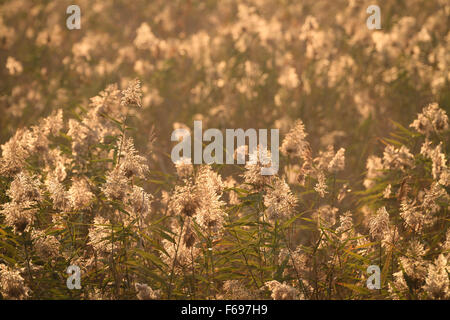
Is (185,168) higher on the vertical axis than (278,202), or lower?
higher

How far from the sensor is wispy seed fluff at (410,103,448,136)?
3.21 m

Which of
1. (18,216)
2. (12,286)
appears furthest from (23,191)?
(12,286)

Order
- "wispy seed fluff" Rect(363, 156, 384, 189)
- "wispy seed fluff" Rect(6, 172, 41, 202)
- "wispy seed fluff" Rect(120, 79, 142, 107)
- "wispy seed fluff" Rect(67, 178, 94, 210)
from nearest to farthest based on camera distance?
"wispy seed fluff" Rect(6, 172, 41, 202) → "wispy seed fluff" Rect(120, 79, 142, 107) → "wispy seed fluff" Rect(67, 178, 94, 210) → "wispy seed fluff" Rect(363, 156, 384, 189)

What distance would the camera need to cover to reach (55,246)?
2699 mm

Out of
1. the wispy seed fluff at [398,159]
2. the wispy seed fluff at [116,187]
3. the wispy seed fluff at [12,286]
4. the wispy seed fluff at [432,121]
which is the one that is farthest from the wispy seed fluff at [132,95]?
the wispy seed fluff at [432,121]

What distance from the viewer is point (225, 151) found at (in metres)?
3.45

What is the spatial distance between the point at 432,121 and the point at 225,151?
4.22 ft

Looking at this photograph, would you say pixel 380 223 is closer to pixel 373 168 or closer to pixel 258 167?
pixel 258 167

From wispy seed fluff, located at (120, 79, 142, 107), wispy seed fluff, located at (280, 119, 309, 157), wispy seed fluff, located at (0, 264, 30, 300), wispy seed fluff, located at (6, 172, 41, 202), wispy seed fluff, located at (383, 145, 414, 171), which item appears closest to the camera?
wispy seed fluff, located at (0, 264, 30, 300)

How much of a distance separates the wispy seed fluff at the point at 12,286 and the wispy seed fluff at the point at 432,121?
236 centimetres

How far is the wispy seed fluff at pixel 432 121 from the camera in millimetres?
3213

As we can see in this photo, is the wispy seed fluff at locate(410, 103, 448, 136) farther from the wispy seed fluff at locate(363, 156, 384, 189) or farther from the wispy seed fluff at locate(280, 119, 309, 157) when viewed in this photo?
the wispy seed fluff at locate(280, 119, 309, 157)

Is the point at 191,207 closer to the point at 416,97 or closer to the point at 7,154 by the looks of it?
the point at 7,154

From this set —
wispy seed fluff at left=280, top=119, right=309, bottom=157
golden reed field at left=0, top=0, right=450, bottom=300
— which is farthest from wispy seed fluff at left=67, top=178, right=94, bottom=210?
wispy seed fluff at left=280, top=119, right=309, bottom=157
